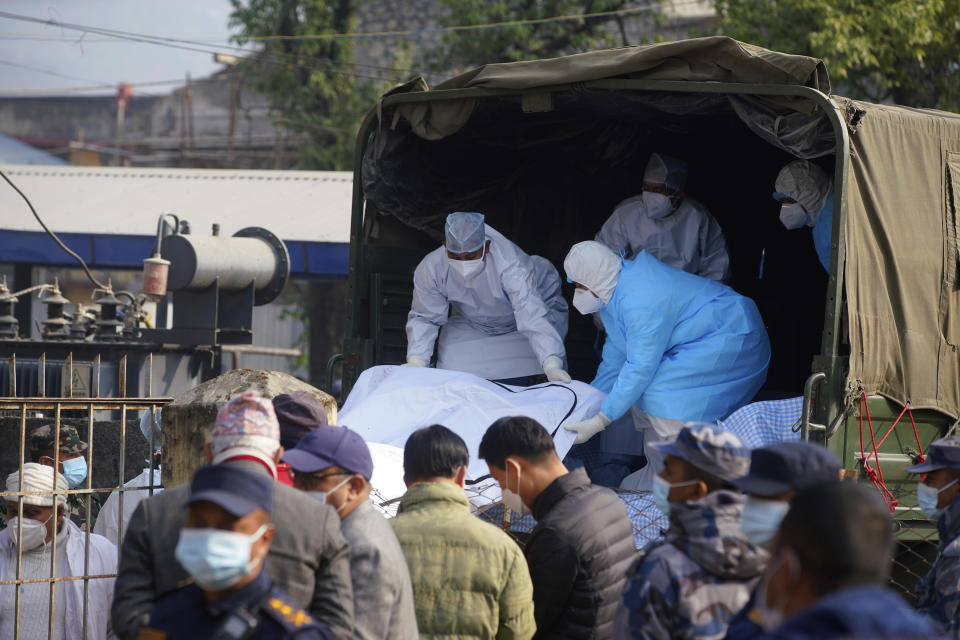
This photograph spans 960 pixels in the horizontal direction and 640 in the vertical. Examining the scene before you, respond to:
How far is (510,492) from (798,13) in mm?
11573

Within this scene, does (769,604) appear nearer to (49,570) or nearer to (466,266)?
(49,570)

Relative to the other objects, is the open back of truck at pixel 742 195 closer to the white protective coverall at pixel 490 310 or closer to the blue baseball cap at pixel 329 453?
the white protective coverall at pixel 490 310

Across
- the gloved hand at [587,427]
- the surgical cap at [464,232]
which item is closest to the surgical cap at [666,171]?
the surgical cap at [464,232]

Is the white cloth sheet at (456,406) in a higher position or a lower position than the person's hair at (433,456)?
lower

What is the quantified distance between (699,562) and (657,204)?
4613mm

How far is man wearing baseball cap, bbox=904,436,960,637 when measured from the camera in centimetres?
333

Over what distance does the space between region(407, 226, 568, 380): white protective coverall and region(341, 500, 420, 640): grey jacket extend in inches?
143

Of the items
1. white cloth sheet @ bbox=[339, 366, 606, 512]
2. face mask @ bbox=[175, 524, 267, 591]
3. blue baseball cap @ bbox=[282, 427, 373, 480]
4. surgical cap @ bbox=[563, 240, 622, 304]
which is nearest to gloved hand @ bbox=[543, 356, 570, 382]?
white cloth sheet @ bbox=[339, 366, 606, 512]

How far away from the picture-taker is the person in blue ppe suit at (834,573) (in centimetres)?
171

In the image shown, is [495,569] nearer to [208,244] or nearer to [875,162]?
[875,162]

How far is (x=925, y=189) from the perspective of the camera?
219 inches

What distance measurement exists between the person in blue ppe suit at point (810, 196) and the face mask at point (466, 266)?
1.79 meters

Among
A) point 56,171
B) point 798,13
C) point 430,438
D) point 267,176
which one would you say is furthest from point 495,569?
point 56,171

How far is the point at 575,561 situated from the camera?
3600mm
